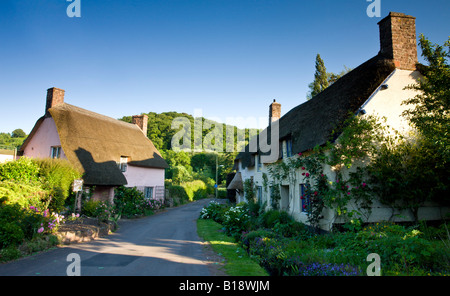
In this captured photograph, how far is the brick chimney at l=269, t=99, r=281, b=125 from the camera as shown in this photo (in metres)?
21.0

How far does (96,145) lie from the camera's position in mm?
19438

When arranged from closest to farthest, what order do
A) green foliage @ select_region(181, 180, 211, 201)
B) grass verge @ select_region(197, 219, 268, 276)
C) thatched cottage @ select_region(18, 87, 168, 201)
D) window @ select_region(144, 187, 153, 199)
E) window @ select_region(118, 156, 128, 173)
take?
grass verge @ select_region(197, 219, 268, 276), thatched cottage @ select_region(18, 87, 168, 201), window @ select_region(118, 156, 128, 173), window @ select_region(144, 187, 153, 199), green foliage @ select_region(181, 180, 211, 201)

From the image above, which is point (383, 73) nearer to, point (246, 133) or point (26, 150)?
point (26, 150)

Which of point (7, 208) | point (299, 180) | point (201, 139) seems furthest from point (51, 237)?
point (201, 139)

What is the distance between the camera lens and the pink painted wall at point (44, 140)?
18.2 metres

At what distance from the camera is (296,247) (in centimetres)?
782

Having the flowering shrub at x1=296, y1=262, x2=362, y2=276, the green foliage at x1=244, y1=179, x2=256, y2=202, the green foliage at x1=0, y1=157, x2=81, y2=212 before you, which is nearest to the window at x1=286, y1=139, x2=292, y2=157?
the green foliage at x1=244, y1=179, x2=256, y2=202

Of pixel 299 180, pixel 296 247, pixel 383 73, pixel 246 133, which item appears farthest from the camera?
pixel 246 133

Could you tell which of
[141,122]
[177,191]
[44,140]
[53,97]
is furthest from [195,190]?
[53,97]

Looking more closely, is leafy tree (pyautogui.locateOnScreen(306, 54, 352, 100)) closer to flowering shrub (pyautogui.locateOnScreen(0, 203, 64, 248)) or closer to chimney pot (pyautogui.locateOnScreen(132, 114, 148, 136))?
chimney pot (pyautogui.locateOnScreen(132, 114, 148, 136))

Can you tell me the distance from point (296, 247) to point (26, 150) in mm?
22055

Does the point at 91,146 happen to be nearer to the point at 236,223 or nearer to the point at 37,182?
the point at 37,182

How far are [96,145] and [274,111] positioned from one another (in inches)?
572
